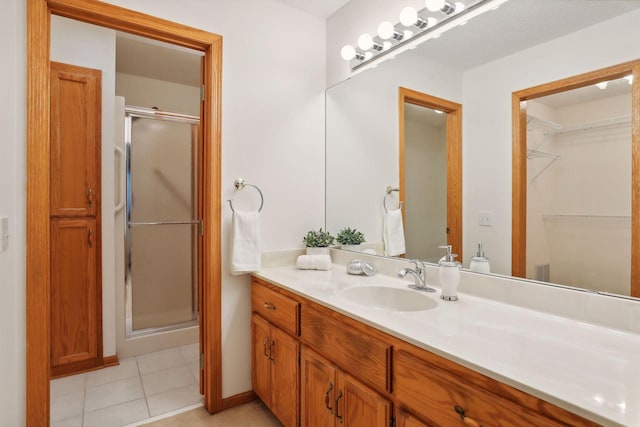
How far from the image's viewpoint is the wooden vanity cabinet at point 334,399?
41.8 inches

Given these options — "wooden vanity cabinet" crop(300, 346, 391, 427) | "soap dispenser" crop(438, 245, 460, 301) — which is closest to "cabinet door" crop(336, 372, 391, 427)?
"wooden vanity cabinet" crop(300, 346, 391, 427)

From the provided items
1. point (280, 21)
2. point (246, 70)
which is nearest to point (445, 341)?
point (246, 70)

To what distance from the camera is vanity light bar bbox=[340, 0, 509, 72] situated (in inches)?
57.9

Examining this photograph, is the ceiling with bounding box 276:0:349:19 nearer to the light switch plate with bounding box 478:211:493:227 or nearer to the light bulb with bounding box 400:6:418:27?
the light bulb with bounding box 400:6:418:27

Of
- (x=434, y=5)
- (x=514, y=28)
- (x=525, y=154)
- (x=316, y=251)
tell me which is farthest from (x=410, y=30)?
(x=316, y=251)

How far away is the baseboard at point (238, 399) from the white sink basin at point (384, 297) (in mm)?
984

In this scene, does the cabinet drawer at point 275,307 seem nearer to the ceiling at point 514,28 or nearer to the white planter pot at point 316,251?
the white planter pot at point 316,251

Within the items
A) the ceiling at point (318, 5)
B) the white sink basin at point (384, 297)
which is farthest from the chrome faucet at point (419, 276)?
the ceiling at point (318, 5)

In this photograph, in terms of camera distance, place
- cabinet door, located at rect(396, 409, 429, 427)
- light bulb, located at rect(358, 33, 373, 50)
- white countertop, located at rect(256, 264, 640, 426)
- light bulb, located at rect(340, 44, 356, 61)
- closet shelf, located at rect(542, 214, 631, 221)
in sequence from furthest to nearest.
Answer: light bulb, located at rect(340, 44, 356, 61) → light bulb, located at rect(358, 33, 373, 50) → closet shelf, located at rect(542, 214, 631, 221) → cabinet door, located at rect(396, 409, 429, 427) → white countertop, located at rect(256, 264, 640, 426)

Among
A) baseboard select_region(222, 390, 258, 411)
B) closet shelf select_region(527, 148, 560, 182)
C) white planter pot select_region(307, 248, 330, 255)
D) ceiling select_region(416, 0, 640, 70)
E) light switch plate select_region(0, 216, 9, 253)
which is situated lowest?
baseboard select_region(222, 390, 258, 411)

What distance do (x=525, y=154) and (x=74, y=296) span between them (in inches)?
109

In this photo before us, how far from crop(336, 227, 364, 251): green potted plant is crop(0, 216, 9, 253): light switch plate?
1.57 meters

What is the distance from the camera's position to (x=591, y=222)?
3.55 feet

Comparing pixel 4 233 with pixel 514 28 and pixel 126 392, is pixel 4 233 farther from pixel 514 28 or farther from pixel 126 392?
pixel 514 28
